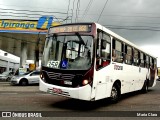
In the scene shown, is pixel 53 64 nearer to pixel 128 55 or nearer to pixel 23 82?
pixel 128 55

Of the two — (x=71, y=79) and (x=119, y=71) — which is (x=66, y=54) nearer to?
(x=71, y=79)

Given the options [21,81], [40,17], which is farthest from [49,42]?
[40,17]

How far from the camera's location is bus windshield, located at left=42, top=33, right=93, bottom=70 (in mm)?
8641

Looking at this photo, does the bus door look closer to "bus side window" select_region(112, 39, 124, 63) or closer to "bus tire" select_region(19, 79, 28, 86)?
"bus side window" select_region(112, 39, 124, 63)

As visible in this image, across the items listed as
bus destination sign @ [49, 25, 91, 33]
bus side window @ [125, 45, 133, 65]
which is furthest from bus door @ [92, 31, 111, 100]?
bus side window @ [125, 45, 133, 65]

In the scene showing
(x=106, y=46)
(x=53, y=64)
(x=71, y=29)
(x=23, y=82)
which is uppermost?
(x=71, y=29)

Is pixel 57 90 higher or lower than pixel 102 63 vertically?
lower

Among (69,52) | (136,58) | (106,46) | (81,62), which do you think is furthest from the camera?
(136,58)

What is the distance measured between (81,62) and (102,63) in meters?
0.93

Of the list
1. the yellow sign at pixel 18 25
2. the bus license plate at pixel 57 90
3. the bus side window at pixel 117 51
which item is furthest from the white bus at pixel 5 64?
the bus license plate at pixel 57 90

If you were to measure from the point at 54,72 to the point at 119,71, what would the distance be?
3265mm

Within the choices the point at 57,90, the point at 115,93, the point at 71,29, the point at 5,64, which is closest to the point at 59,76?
the point at 57,90

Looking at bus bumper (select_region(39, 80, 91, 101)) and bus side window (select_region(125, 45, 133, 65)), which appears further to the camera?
bus side window (select_region(125, 45, 133, 65))

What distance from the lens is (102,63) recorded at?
916cm
